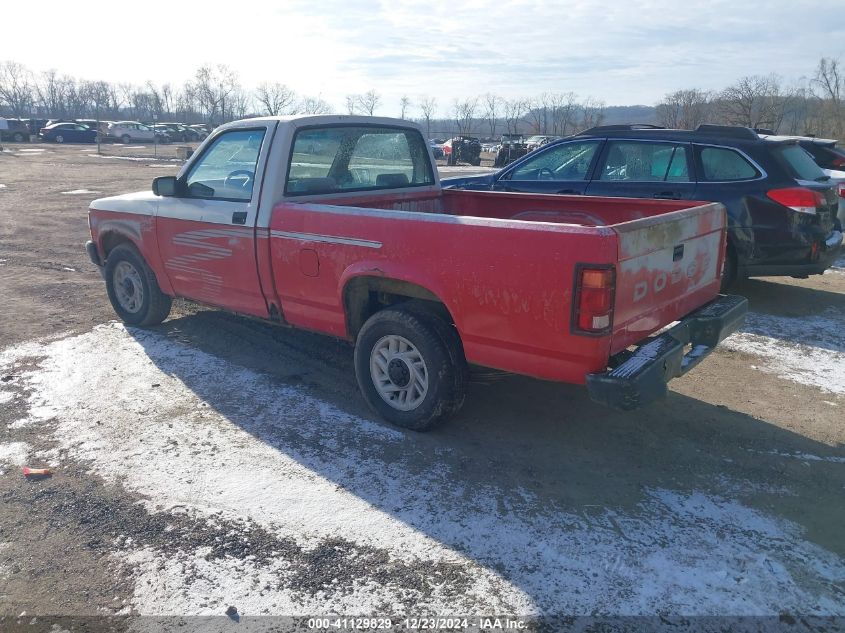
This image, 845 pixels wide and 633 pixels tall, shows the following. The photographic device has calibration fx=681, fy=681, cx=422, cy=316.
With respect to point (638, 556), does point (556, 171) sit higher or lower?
higher

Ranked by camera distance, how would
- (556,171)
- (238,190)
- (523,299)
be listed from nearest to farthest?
(523,299) → (238,190) → (556,171)

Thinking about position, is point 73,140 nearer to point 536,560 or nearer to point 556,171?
point 556,171

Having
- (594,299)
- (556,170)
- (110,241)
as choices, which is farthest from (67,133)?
(594,299)

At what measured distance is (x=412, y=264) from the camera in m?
3.95

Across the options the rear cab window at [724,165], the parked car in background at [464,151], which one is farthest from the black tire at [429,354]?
the parked car in background at [464,151]

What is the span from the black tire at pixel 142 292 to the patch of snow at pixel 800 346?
16.6 feet

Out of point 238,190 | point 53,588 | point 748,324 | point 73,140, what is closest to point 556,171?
point 748,324

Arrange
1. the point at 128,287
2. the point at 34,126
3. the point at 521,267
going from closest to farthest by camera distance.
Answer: the point at 521,267 < the point at 128,287 < the point at 34,126

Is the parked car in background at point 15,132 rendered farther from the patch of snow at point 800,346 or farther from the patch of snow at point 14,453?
the patch of snow at point 800,346

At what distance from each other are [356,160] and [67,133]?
51.6 meters

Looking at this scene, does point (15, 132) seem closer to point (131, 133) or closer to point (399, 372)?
point (131, 133)

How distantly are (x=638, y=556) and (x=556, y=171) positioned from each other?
18.1 ft

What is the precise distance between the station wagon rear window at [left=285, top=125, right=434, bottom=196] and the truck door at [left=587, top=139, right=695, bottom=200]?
2422 millimetres

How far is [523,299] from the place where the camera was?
11.6 feet
